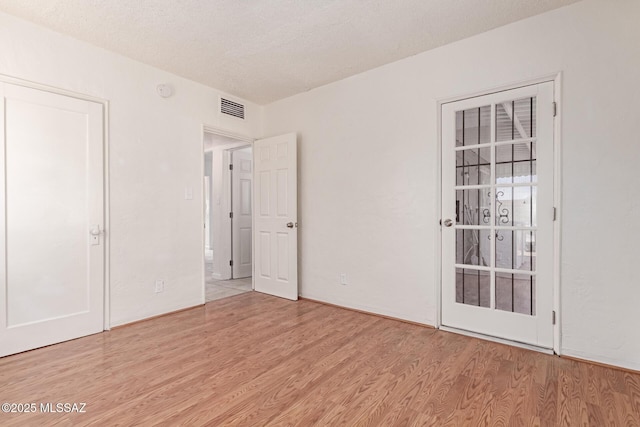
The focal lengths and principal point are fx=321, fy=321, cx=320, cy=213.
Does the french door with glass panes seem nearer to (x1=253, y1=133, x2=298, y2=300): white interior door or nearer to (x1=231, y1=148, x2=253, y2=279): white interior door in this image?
(x1=253, y1=133, x2=298, y2=300): white interior door

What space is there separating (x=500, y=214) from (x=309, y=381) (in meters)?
2.02

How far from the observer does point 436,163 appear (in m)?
2.97

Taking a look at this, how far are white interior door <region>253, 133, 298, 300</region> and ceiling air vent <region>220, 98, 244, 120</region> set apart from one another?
438mm

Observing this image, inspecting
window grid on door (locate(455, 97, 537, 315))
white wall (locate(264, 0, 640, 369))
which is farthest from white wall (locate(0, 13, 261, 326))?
window grid on door (locate(455, 97, 537, 315))

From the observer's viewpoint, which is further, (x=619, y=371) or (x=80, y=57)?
(x=80, y=57)

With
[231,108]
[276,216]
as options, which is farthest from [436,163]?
[231,108]

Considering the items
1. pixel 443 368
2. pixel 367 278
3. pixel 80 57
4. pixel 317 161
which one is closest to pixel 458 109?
pixel 317 161

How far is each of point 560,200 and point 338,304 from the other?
2.34 meters

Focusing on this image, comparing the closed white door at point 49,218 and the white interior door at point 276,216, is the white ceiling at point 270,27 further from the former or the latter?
the white interior door at point 276,216

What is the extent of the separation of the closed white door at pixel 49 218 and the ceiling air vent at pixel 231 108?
136cm

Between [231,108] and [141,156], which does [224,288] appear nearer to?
[141,156]

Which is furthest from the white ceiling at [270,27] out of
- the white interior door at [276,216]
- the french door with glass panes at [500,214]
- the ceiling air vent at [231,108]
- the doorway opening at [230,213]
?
the doorway opening at [230,213]

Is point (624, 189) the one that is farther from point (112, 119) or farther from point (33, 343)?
point (33, 343)

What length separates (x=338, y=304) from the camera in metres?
3.69
